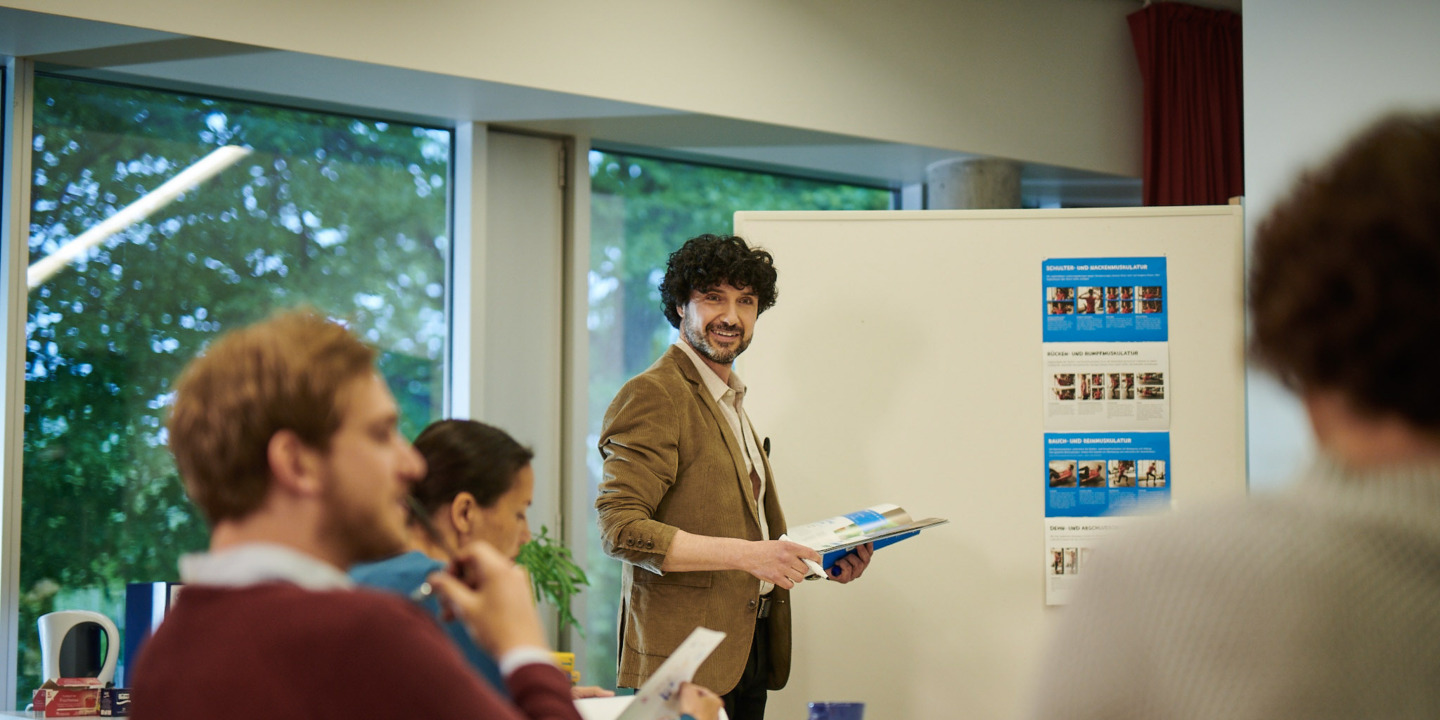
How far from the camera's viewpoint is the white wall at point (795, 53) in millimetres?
3271

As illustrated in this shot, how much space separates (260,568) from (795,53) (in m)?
3.45

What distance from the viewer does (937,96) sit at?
439 centimetres

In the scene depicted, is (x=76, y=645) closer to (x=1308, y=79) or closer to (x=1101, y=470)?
(x=1101, y=470)

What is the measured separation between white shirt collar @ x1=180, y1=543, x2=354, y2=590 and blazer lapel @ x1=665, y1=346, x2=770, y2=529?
71.8 inches

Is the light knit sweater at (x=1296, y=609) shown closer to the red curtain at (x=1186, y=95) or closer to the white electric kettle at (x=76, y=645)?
the white electric kettle at (x=76, y=645)

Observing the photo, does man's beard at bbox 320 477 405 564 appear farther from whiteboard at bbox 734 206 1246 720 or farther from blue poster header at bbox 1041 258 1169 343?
blue poster header at bbox 1041 258 1169 343

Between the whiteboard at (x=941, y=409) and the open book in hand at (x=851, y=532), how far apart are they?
0.50m

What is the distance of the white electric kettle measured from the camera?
2750 millimetres

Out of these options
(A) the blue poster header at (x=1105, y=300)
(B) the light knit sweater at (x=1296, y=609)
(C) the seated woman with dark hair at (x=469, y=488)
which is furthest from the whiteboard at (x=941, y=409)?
(B) the light knit sweater at (x=1296, y=609)

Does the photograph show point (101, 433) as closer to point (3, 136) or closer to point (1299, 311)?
point (3, 136)

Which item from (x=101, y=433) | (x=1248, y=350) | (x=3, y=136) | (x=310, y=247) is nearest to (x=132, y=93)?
(x=3, y=136)

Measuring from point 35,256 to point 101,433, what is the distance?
53 centimetres

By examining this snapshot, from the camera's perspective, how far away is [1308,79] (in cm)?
316

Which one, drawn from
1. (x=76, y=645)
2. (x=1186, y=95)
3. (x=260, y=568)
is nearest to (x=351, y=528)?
(x=260, y=568)
